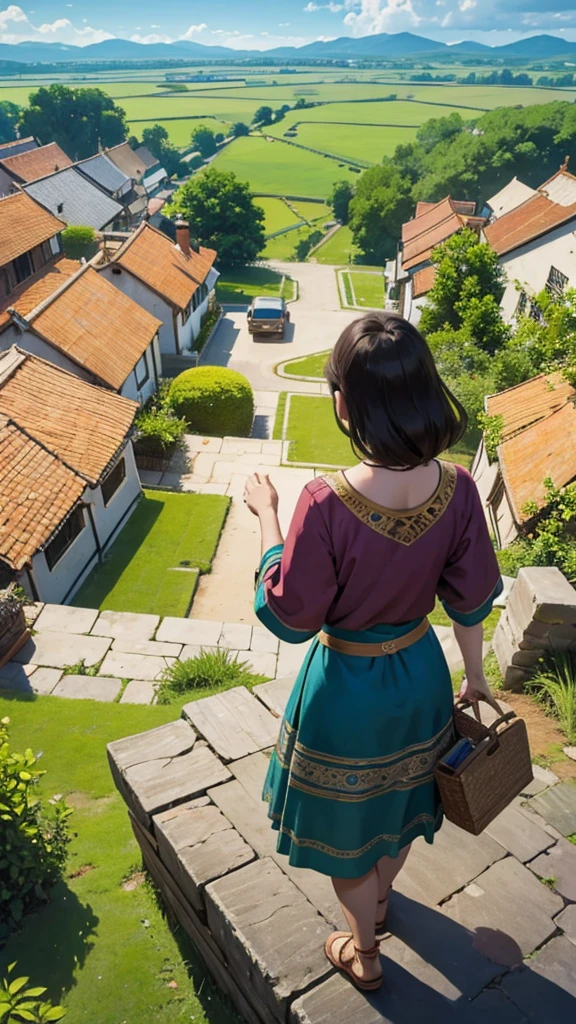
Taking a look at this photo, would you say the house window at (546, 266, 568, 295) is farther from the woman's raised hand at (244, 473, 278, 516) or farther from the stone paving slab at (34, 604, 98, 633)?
the woman's raised hand at (244, 473, 278, 516)

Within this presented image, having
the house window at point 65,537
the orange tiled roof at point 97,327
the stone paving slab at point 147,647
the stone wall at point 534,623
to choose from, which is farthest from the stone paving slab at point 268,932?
the orange tiled roof at point 97,327

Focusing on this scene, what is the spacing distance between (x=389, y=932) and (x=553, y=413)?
1220 centimetres

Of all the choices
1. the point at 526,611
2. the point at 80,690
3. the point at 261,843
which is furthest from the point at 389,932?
the point at 80,690

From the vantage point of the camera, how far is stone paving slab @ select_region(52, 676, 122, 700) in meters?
8.95

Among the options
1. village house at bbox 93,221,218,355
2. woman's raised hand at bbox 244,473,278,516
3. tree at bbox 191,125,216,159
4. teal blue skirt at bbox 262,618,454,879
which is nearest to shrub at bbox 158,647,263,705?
teal blue skirt at bbox 262,618,454,879

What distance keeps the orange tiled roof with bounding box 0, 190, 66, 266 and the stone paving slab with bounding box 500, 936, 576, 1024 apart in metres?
28.8

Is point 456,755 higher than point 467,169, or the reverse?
point 467,169

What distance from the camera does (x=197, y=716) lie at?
5094mm

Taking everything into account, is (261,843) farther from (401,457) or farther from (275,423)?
(275,423)

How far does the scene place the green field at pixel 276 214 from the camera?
73600 mm

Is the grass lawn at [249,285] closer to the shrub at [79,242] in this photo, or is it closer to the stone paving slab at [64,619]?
the shrub at [79,242]

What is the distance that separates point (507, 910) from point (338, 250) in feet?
218

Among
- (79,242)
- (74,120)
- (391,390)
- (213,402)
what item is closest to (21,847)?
(391,390)

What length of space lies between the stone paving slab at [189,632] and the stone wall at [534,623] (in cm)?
561
